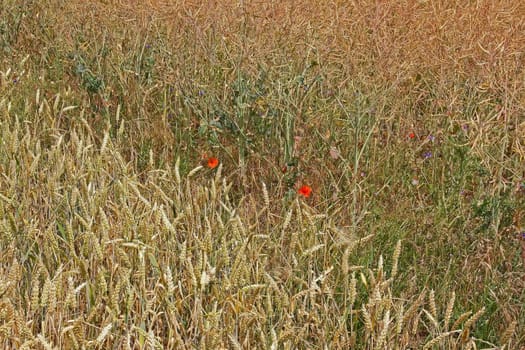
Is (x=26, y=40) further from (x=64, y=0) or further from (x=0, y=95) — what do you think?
(x=0, y=95)

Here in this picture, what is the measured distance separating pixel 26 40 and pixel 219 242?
2.12 metres

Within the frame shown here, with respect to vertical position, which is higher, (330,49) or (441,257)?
(330,49)

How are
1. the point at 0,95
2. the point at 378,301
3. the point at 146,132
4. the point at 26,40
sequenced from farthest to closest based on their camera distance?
1. the point at 26,40
2. the point at 0,95
3. the point at 146,132
4. the point at 378,301

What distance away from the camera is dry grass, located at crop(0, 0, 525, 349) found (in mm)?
1581

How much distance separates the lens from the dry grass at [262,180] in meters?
1.58

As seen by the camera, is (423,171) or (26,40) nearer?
(423,171)

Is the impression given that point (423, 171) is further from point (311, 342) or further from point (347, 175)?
point (311, 342)

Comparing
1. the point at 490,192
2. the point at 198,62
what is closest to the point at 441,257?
the point at 490,192

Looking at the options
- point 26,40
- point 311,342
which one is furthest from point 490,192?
point 26,40

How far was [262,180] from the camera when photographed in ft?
7.77

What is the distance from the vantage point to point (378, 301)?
1.45 meters

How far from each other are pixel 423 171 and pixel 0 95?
1.50m

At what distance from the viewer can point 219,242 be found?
1.89 m

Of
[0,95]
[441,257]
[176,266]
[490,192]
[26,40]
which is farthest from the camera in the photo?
[26,40]
